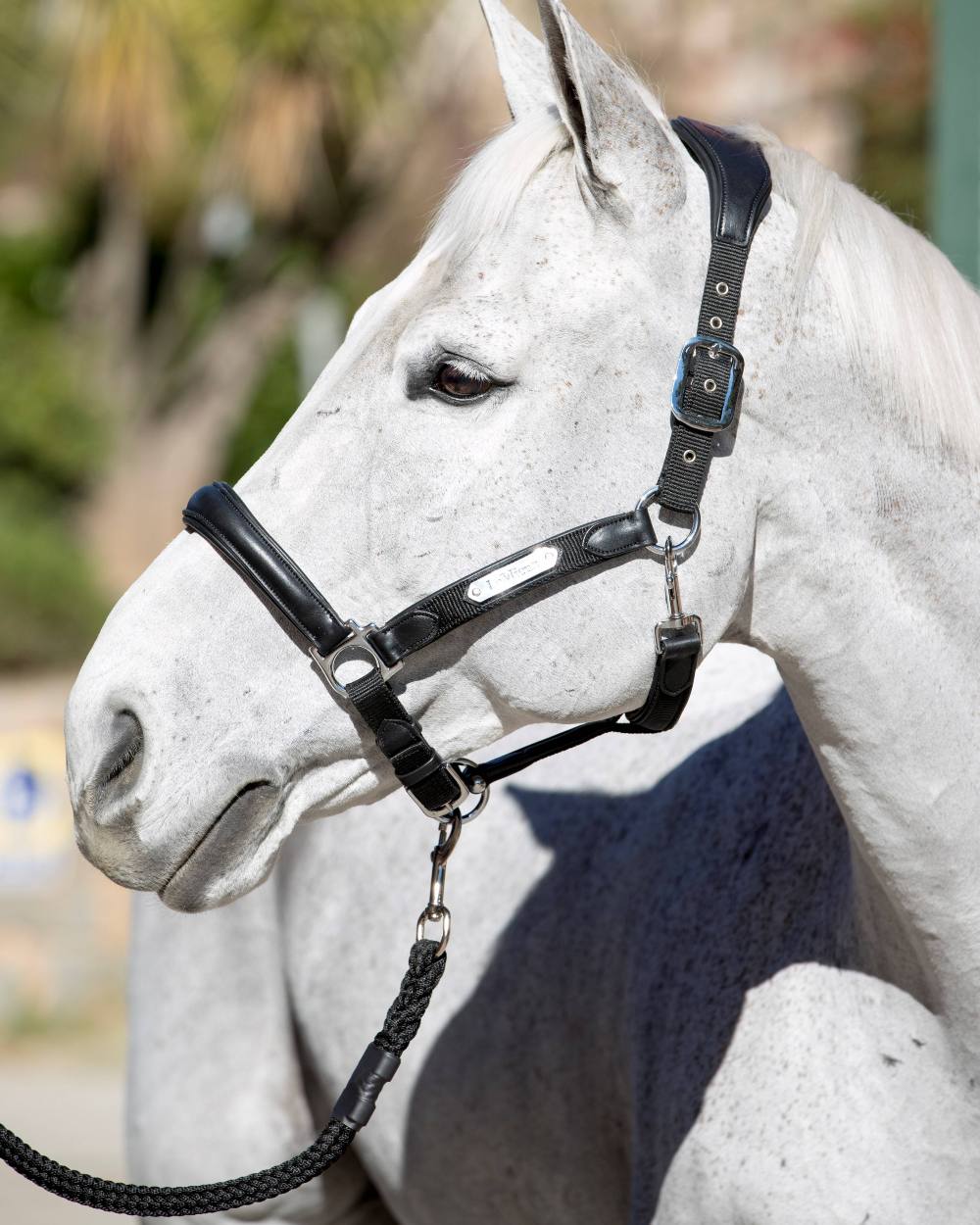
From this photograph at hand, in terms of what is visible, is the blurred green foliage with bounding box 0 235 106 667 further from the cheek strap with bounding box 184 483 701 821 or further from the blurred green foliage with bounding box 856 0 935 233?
the cheek strap with bounding box 184 483 701 821

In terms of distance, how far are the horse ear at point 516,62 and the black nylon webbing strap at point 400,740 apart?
76cm

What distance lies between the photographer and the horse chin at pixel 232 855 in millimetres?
1570

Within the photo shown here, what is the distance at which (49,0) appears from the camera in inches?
383

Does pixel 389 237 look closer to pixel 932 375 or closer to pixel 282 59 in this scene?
pixel 282 59

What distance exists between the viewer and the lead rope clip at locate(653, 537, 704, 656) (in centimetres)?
154

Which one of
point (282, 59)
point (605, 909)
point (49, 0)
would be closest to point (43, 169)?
point (49, 0)

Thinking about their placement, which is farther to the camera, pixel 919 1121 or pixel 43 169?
pixel 43 169

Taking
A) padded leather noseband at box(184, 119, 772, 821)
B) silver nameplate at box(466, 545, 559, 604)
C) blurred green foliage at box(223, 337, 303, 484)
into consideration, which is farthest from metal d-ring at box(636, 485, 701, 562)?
blurred green foliage at box(223, 337, 303, 484)

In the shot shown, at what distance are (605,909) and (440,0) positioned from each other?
344 inches

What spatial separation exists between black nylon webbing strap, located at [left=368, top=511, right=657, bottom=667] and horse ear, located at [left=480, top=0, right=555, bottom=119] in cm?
59

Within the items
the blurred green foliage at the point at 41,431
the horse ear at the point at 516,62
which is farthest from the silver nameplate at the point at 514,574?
the blurred green foliage at the point at 41,431

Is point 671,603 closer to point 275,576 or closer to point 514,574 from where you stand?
point 514,574

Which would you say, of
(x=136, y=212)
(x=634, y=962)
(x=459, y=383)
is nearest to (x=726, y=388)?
(x=459, y=383)

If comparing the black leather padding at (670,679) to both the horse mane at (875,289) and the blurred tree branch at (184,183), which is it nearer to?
the horse mane at (875,289)
